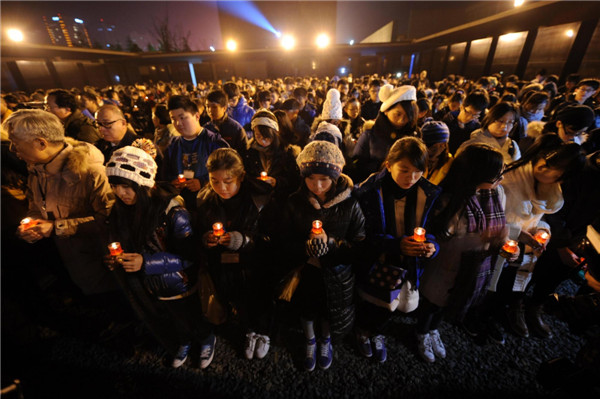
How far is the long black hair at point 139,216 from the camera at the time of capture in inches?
→ 81.5

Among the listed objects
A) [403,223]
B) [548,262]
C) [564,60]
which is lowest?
[548,262]

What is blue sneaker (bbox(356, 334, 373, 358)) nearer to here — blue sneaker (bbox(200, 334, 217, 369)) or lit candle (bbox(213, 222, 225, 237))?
blue sneaker (bbox(200, 334, 217, 369))

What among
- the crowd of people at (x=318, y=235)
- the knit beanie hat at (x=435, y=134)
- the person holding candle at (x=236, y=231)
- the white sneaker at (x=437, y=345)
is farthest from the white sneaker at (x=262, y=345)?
the knit beanie hat at (x=435, y=134)

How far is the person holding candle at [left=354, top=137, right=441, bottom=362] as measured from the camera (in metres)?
2.02

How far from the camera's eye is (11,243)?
3.10 meters

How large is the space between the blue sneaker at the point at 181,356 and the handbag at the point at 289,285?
1.39 m

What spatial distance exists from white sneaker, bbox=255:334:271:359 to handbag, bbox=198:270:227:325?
630 millimetres

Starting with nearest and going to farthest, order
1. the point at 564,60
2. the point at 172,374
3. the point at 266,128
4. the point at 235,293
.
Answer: the point at 235,293 → the point at 172,374 → the point at 266,128 → the point at 564,60

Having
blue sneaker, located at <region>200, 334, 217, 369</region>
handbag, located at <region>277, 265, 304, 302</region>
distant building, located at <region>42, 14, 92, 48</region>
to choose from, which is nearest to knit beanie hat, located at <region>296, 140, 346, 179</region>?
handbag, located at <region>277, 265, 304, 302</region>

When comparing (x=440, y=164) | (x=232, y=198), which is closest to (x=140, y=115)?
(x=232, y=198)

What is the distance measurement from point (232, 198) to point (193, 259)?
722mm

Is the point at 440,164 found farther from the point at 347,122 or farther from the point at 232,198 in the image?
the point at 347,122

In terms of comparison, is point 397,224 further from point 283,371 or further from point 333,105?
point 333,105

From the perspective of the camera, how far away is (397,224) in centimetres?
224
